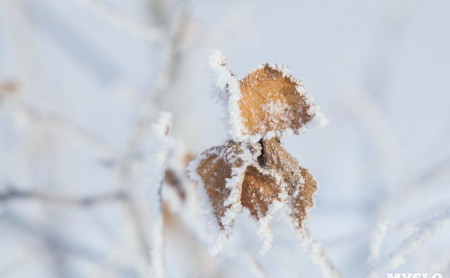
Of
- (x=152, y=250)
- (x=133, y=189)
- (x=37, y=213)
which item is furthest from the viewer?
(x=37, y=213)

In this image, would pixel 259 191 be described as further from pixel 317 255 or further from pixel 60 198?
pixel 60 198

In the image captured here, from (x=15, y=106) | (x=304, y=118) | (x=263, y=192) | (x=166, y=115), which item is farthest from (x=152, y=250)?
(x=15, y=106)

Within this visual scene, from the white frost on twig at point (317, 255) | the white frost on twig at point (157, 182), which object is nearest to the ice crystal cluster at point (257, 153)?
the white frost on twig at point (317, 255)

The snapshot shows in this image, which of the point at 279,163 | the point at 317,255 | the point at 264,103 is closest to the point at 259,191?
the point at 279,163

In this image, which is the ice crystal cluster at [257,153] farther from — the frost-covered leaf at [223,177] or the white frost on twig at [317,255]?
the white frost on twig at [317,255]

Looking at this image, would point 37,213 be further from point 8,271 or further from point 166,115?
point 166,115

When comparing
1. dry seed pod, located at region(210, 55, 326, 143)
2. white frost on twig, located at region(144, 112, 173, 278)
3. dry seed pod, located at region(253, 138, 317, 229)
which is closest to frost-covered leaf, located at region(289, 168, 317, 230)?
dry seed pod, located at region(253, 138, 317, 229)
